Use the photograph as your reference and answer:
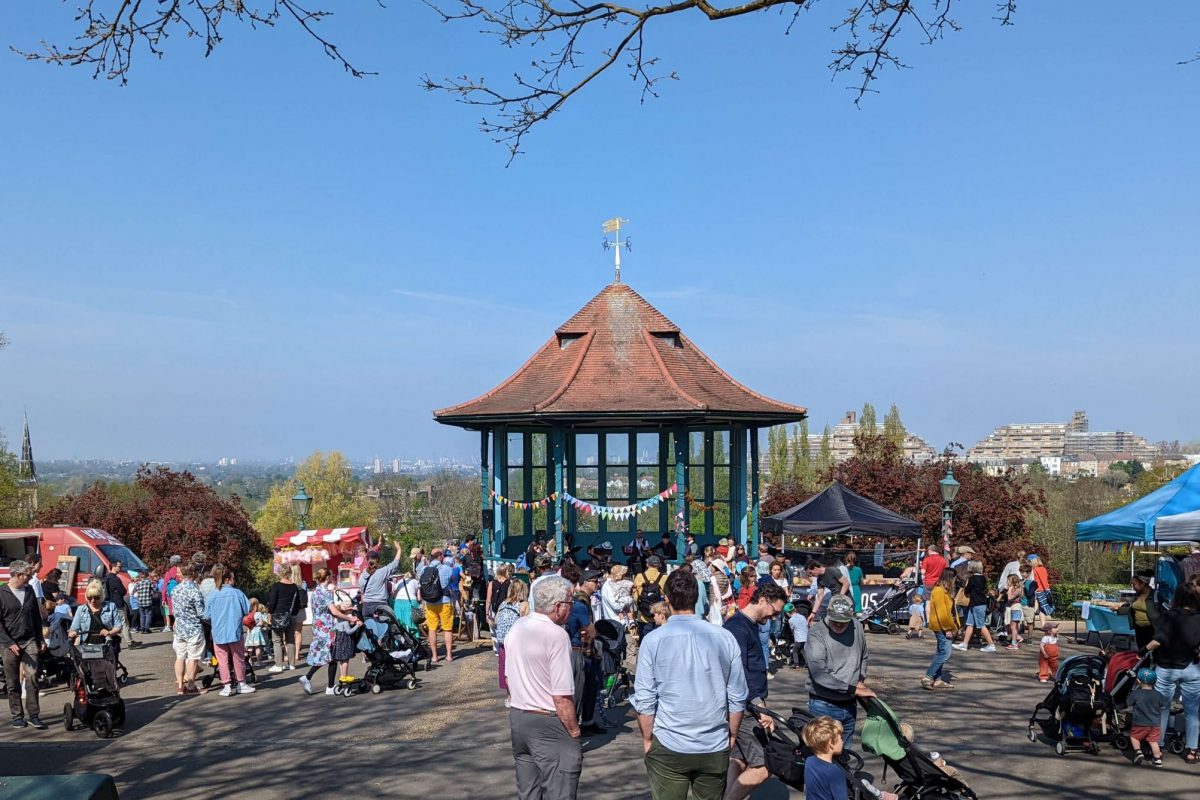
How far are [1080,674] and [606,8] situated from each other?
773 centimetres

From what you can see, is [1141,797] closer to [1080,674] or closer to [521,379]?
[1080,674]

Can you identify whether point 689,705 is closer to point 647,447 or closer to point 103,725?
point 103,725

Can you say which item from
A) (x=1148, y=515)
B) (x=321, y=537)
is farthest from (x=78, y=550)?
(x=1148, y=515)

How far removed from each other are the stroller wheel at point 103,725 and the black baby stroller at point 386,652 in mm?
2779

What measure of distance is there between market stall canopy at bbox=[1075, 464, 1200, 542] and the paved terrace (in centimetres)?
423

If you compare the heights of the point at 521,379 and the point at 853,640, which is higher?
the point at 521,379

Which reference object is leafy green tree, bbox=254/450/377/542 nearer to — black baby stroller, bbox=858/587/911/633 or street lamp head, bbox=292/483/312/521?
street lamp head, bbox=292/483/312/521

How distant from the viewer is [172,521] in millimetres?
38094

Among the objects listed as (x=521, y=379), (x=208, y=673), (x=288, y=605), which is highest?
(x=521, y=379)

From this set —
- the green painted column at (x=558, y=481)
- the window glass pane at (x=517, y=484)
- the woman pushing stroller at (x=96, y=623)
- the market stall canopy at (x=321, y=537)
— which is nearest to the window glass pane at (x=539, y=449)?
the window glass pane at (x=517, y=484)

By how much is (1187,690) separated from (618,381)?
14333mm

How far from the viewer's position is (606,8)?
21.8ft

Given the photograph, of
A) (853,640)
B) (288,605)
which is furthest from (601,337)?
(853,640)

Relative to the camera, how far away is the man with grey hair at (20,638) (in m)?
11.0
